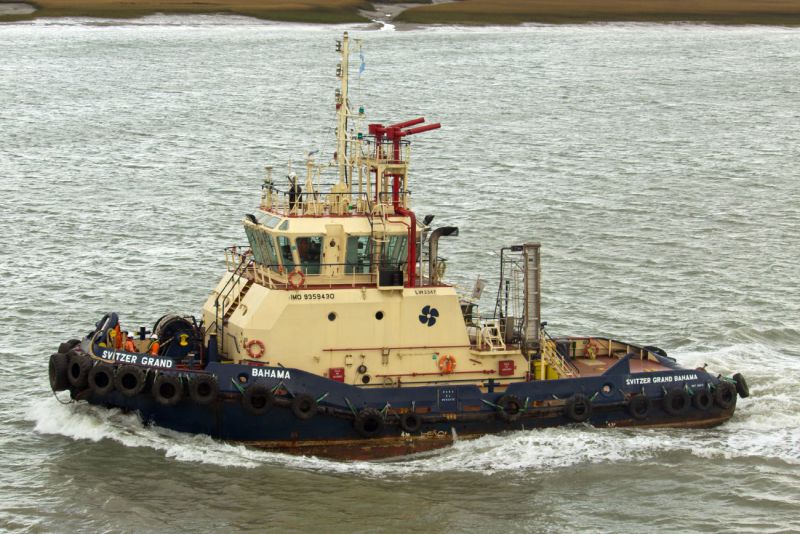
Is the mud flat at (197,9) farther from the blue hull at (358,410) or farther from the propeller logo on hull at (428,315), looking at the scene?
the blue hull at (358,410)

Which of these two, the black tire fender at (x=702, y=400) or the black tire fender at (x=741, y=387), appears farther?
the black tire fender at (x=741, y=387)

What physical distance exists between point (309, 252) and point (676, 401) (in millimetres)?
6281

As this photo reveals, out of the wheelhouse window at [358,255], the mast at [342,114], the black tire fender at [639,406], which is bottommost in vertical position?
the black tire fender at [639,406]

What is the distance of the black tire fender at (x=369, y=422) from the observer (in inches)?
767

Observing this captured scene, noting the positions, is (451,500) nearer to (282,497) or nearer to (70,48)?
(282,497)

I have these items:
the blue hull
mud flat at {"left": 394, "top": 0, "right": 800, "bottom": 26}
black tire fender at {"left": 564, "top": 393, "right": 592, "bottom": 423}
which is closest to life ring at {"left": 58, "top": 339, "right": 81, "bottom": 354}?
the blue hull

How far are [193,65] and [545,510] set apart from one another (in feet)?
164

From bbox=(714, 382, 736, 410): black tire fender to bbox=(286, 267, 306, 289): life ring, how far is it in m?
6.89

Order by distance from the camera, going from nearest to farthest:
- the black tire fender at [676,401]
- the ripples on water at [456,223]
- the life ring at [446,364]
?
the ripples on water at [456,223]
the life ring at [446,364]
the black tire fender at [676,401]

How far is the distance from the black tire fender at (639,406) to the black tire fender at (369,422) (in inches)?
159

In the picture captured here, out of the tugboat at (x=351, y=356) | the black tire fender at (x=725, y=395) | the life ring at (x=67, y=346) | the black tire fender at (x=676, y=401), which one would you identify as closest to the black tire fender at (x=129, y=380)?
the tugboat at (x=351, y=356)

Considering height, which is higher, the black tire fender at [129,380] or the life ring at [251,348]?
the life ring at [251,348]

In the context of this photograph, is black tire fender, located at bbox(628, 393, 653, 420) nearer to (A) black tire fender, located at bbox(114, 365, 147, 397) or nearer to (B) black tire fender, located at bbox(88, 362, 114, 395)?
(A) black tire fender, located at bbox(114, 365, 147, 397)

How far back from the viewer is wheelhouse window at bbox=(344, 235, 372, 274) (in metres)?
20.0
